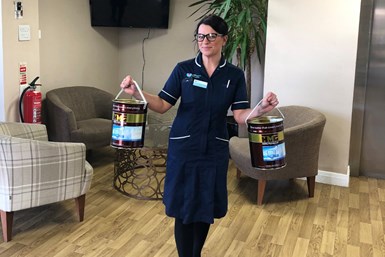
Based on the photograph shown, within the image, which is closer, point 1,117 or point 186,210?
point 186,210

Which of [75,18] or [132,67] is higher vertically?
[75,18]

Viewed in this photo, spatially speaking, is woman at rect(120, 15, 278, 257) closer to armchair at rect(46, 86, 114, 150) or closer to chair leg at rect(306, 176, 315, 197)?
chair leg at rect(306, 176, 315, 197)

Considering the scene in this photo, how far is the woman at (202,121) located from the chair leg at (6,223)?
129 cm

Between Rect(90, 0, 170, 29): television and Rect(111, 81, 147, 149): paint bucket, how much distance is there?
357 centimetres

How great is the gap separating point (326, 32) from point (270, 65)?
58 centimetres

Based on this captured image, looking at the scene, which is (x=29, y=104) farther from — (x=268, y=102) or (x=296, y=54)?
(x=268, y=102)

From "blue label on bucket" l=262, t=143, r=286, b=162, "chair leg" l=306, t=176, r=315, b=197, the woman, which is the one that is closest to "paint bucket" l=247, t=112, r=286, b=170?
"blue label on bucket" l=262, t=143, r=286, b=162

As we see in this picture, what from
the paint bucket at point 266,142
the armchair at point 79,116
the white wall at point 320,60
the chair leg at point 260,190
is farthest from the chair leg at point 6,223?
the white wall at point 320,60

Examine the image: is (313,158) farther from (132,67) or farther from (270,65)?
(132,67)

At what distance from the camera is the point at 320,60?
4.21 meters

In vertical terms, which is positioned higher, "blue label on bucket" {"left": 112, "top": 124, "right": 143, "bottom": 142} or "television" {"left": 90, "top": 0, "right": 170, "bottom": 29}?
"television" {"left": 90, "top": 0, "right": 170, "bottom": 29}

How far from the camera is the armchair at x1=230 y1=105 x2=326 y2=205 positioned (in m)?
3.71

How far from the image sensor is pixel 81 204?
3.39 metres

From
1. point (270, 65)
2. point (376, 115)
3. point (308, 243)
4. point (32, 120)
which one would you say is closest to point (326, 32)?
point (270, 65)
